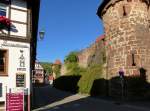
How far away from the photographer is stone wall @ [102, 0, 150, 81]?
29547 mm

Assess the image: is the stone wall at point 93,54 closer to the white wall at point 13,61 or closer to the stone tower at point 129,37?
the stone tower at point 129,37

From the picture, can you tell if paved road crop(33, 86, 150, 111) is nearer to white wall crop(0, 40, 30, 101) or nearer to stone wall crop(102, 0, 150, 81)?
white wall crop(0, 40, 30, 101)

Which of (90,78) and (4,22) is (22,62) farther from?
(90,78)

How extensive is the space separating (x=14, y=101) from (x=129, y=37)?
15263 millimetres

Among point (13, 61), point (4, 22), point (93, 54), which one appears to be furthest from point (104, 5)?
point (13, 61)

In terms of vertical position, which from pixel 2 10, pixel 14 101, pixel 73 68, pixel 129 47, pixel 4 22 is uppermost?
pixel 2 10

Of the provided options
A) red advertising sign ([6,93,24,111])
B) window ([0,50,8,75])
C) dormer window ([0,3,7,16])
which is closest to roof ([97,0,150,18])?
dormer window ([0,3,7,16])

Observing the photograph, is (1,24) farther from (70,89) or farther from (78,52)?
(78,52)

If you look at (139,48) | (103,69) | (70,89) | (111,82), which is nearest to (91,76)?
(103,69)

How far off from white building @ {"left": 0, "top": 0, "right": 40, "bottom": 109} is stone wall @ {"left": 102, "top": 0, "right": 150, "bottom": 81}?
11.0m

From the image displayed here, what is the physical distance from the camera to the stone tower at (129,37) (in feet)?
96.9

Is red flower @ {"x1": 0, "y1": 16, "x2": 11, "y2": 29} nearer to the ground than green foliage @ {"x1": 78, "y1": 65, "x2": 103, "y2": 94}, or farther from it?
farther from it

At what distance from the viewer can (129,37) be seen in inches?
1174

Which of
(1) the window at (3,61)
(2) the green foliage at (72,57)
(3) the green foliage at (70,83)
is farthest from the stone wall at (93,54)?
(1) the window at (3,61)
